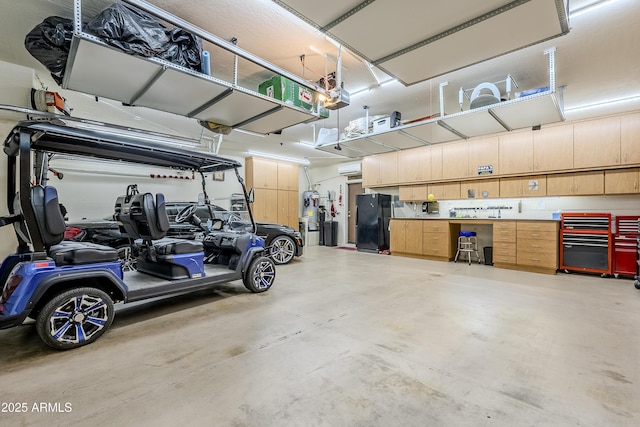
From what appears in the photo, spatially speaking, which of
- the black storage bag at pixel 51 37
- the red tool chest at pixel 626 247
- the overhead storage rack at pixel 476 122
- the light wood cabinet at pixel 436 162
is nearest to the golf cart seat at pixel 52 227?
the black storage bag at pixel 51 37

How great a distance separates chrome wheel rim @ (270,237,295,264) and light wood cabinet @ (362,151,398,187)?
3407mm

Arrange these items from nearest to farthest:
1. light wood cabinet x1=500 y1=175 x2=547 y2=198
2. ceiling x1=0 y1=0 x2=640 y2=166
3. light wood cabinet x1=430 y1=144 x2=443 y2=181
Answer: ceiling x1=0 y1=0 x2=640 y2=166
light wood cabinet x1=500 y1=175 x2=547 y2=198
light wood cabinet x1=430 y1=144 x2=443 y2=181

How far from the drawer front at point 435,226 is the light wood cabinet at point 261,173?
16.0 feet

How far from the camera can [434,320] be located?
2.85 metres

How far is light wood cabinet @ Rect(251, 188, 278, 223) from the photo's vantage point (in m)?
8.77

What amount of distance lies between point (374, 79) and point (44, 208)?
3.93 meters

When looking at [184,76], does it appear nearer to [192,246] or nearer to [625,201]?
[192,246]

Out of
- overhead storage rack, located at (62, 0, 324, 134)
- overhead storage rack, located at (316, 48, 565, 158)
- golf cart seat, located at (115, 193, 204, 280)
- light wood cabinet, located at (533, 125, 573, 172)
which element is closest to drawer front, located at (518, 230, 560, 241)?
light wood cabinet, located at (533, 125, 573, 172)

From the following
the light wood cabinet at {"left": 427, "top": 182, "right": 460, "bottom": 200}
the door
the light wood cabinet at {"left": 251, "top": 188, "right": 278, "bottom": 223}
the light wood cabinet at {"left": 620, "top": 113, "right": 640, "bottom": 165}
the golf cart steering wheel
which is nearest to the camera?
the light wood cabinet at {"left": 620, "top": 113, "right": 640, "bottom": 165}

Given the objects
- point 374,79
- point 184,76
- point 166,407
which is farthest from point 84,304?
point 374,79

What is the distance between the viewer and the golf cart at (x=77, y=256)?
2076 mm

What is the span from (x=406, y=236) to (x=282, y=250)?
3.34 m

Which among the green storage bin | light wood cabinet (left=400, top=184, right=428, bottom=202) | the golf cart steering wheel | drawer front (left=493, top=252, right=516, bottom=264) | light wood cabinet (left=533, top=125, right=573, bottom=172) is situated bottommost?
drawer front (left=493, top=252, right=516, bottom=264)

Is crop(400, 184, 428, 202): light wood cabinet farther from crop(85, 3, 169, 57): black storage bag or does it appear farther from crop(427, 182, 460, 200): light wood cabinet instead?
crop(85, 3, 169, 57): black storage bag
